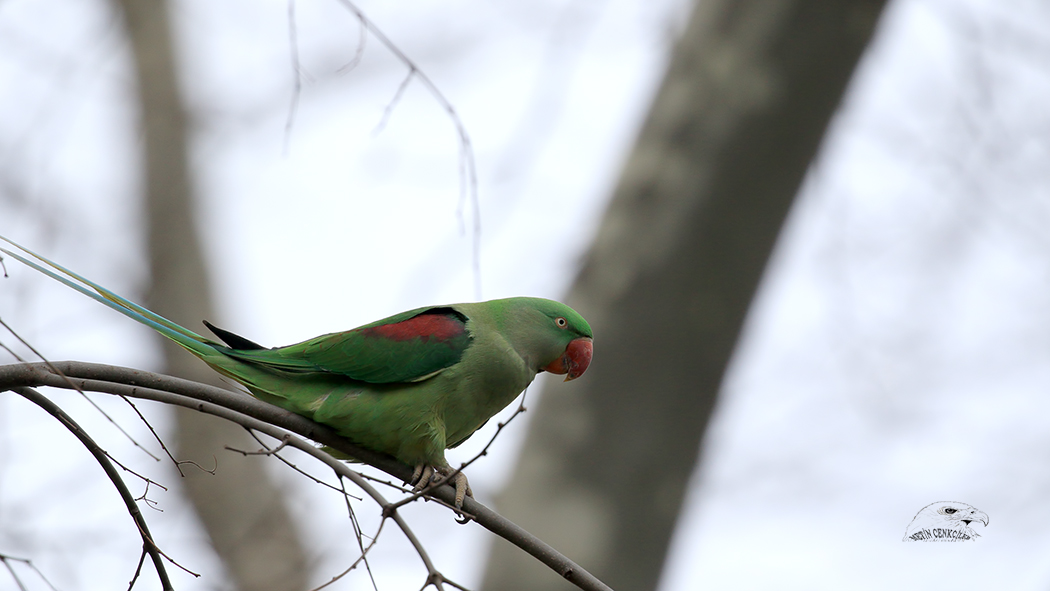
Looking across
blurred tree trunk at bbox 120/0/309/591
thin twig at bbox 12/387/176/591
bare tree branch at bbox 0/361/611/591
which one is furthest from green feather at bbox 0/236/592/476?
blurred tree trunk at bbox 120/0/309/591

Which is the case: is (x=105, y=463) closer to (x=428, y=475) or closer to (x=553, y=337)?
(x=428, y=475)

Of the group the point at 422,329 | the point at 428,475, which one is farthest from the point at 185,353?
the point at 428,475

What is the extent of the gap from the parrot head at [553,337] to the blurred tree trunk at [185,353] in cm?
310

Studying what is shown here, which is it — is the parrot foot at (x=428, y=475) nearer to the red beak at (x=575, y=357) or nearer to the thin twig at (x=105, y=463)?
the red beak at (x=575, y=357)

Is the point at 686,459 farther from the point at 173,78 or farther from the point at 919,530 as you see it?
the point at 173,78

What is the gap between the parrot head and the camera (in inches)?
132

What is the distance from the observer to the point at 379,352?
3002 mm

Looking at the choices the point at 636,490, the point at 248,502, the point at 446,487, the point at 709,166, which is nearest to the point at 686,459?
the point at 636,490

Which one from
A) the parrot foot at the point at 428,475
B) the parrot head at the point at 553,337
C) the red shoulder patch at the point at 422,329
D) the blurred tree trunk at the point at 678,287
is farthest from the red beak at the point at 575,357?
the blurred tree trunk at the point at 678,287

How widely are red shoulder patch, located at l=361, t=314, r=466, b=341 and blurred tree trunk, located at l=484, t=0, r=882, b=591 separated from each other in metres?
1.83

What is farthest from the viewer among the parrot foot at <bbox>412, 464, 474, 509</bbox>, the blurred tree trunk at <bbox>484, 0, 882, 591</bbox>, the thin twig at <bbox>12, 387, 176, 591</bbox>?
the blurred tree trunk at <bbox>484, 0, 882, 591</bbox>

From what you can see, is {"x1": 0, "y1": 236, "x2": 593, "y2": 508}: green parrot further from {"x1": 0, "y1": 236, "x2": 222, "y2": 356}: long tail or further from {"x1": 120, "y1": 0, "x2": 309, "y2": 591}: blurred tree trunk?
{"x1": 120, "y1": 0, "x2": 309, "y2": 591}: blurred tree trunk

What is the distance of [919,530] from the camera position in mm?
2652

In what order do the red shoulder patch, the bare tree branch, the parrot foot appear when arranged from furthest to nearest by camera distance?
1. the red shoulder patch
2. the parrot foot
3. the bare tree branch
